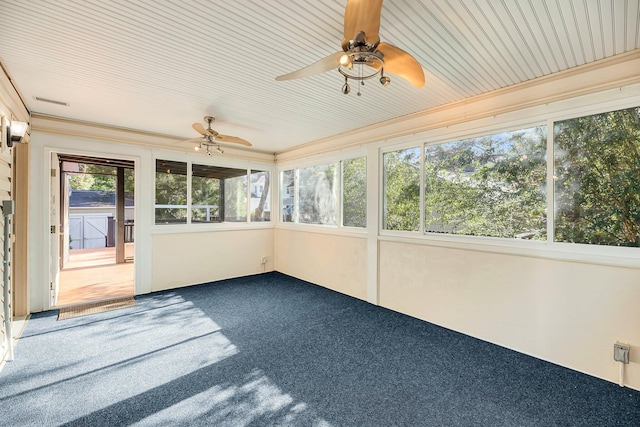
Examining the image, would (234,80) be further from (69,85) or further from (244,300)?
(244,300)

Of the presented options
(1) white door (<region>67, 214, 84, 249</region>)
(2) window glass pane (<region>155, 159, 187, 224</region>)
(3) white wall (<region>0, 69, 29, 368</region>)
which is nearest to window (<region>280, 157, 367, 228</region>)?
(2) window glass pane (<region>155, 159, 187, 224</region>)

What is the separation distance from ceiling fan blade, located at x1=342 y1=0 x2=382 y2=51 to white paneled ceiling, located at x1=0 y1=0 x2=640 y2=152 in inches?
9.6

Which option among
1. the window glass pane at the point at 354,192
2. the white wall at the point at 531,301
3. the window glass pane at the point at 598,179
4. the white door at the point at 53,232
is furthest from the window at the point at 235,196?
the window glass pane at the point at 598,179

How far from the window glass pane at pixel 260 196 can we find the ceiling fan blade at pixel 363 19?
4470mm

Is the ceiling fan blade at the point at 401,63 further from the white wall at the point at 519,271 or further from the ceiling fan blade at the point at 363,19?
the white wall at the point at 519,271

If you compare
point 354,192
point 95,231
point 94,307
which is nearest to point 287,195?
point 354,192

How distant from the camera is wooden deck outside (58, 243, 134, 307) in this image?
14.2ft

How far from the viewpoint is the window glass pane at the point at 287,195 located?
5734mm

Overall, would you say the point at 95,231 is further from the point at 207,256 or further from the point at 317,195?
the point at 317,195

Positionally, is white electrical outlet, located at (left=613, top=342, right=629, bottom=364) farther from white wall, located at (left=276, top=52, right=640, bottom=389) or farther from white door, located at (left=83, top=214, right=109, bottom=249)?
white door, located at (left=83, top=214, right=109, bottom=249)

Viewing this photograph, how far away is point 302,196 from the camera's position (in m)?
5.52

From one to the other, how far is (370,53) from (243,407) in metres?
2.39

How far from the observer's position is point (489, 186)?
9.96 ft

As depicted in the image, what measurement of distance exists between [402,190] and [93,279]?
5.58 m
